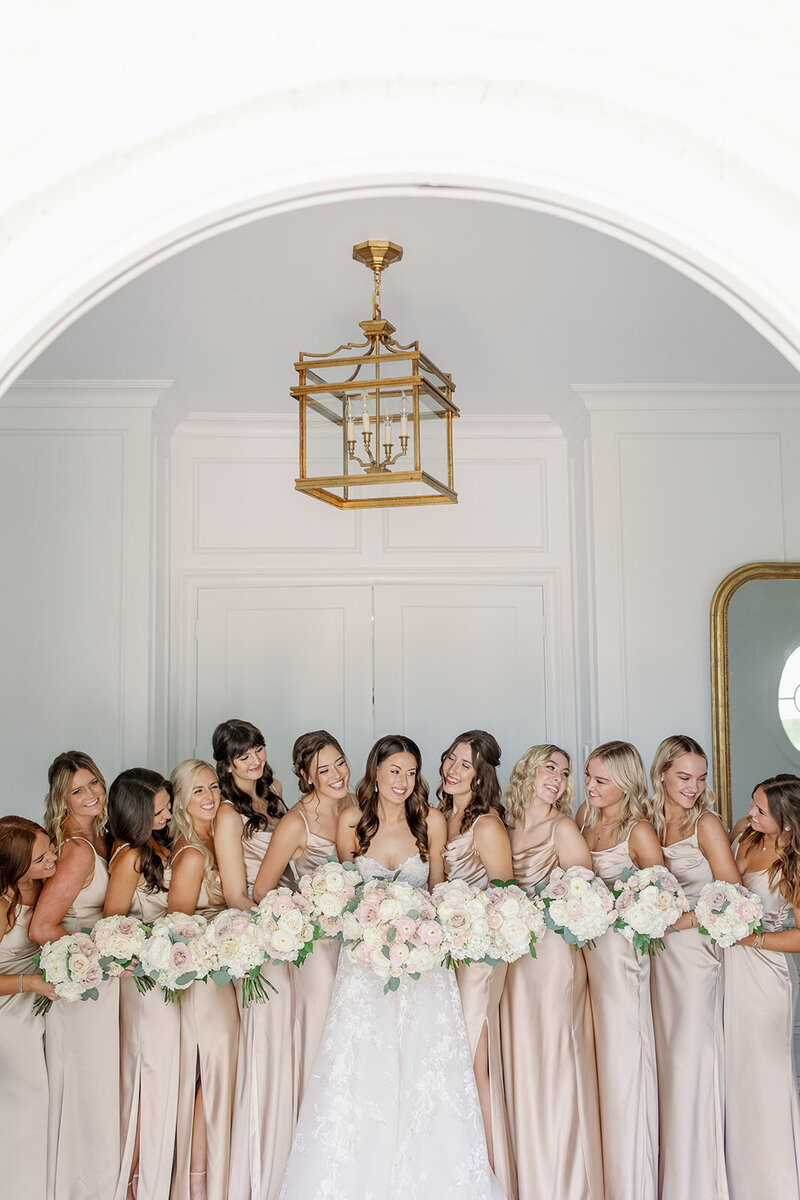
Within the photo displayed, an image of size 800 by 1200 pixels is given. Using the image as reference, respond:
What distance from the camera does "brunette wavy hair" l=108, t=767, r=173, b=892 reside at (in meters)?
3.81

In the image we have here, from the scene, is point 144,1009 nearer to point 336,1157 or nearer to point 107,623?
point 336,1157

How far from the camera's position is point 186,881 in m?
3.79

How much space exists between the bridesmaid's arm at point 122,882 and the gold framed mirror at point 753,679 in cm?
327

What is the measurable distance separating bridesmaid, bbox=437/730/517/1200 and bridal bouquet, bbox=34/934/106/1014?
4.35 ft

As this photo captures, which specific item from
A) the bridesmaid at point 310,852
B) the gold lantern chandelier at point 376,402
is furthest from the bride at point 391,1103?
the gold lantern chandelier at point 376,402

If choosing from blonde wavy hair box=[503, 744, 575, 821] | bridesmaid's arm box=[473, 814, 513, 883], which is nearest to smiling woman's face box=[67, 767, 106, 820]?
bridesmaid's arm box=[473, 814, 513, 883]

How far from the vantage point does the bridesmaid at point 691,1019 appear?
366 cm

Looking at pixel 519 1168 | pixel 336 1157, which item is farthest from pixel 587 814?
pixel 336 1157

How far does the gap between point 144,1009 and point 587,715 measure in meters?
3.10

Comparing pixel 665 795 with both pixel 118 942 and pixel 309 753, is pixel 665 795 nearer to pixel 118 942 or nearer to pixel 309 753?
pixel 309 753

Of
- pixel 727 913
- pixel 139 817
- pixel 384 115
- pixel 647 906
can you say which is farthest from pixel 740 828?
pixel 384 115

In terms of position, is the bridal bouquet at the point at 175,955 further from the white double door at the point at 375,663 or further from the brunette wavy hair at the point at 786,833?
the white double door at the point at 375,663

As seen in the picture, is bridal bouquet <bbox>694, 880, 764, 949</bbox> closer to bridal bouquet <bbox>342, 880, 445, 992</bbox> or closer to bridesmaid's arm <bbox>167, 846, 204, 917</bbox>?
bridal bouquet <bbox>342, 880, 445, 992</bbox>

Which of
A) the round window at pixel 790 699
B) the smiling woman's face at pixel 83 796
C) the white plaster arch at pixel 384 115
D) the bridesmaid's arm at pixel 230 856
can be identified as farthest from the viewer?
the round window at pixel 790 699
